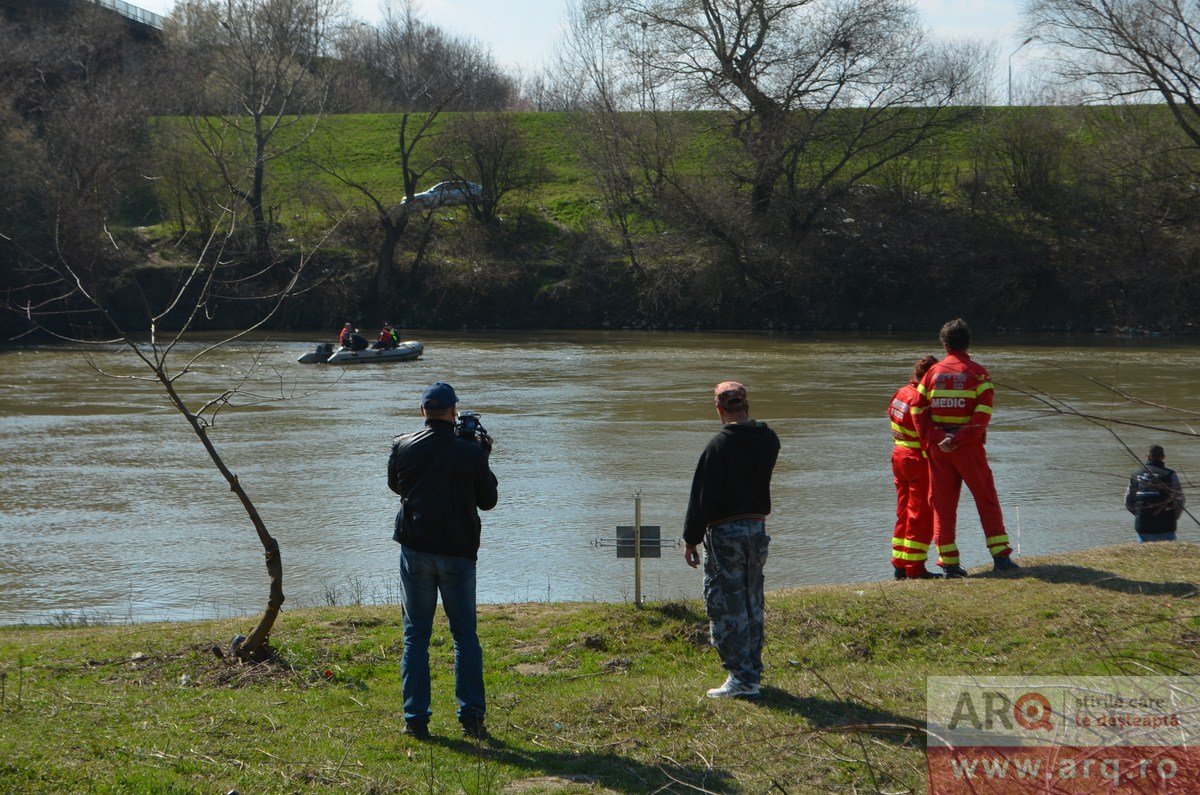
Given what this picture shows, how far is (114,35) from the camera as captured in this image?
210 feet

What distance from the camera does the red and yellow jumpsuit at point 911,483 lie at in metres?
8.73

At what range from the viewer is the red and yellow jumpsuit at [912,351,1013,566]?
8195 millimetres

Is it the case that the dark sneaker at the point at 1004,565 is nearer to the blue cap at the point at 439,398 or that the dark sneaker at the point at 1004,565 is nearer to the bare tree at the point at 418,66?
the blue cap at the point at 439,398

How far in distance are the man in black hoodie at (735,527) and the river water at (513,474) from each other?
159 centimetres

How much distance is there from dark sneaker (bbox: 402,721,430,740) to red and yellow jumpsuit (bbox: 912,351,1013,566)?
13.8 feet

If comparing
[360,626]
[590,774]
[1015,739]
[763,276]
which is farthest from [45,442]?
[763,276]

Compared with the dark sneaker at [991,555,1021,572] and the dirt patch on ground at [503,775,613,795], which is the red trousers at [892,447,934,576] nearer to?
the dark sneaker at [991,555,1021,572]

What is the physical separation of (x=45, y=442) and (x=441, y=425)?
17.2 metres

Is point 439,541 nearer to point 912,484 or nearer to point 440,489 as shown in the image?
point 440,489

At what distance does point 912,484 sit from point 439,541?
4.37 meters

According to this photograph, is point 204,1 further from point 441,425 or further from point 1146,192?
point 441,425

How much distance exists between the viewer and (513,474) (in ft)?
55.8

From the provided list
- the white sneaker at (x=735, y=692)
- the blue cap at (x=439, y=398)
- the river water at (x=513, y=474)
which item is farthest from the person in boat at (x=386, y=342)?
the white sneaker at (x=735, y=692)

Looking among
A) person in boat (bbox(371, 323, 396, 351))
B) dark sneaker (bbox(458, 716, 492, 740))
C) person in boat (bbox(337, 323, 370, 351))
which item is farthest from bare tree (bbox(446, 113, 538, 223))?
dark sneaker (bbox(458, 716, 492, 740))
